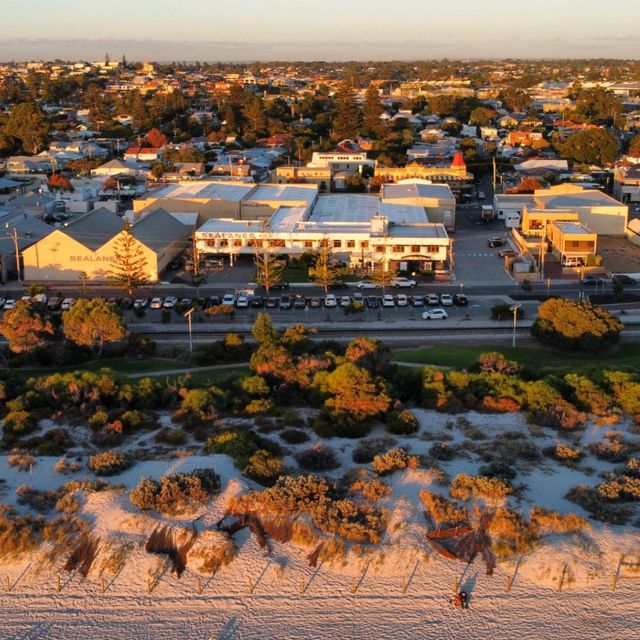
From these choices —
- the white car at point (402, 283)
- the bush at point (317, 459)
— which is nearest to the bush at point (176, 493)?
the bush at point (317, 459)

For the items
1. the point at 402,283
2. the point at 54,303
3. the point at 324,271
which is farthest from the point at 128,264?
the point at 402,283

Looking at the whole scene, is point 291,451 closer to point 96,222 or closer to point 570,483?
point 570,483

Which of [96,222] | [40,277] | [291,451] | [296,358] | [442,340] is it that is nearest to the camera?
[291,451]

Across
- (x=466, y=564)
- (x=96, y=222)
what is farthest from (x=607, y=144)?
(x=466, y=564)

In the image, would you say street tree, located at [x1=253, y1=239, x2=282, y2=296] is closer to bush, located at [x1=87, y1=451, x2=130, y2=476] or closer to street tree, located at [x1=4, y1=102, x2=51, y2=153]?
bush, located at [x1=87, y1=451, x2=130, y2=476]

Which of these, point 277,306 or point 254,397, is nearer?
point 254,397

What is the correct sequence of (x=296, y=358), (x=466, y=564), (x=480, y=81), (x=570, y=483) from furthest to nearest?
(x=480, y=81) < (x=296, y=358) < (x=570, y=483) < (x=466, y=564)

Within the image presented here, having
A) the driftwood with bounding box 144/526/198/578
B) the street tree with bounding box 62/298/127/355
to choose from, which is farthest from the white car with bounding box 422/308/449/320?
the driftwood with bounding box 144/526/198/578
